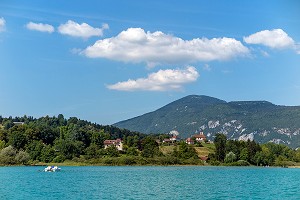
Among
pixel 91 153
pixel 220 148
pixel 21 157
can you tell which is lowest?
pixel 21 157

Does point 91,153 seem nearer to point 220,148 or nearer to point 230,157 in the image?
Result: point 220,148

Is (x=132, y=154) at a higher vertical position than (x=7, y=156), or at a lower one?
higher

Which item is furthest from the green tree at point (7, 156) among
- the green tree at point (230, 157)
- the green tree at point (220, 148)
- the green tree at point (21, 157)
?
the green tree at point (230, 157)

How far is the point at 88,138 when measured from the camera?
178m

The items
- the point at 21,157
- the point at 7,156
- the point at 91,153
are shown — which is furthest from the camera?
the point at 91,153

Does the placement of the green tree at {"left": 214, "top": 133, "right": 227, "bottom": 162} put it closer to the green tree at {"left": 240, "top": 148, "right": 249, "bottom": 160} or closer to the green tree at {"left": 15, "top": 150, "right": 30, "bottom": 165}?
the green tree at {"left": 240, "top": 148, "right": 249, "bottom": 160}

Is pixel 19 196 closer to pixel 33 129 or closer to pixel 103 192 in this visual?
pixel 103 192

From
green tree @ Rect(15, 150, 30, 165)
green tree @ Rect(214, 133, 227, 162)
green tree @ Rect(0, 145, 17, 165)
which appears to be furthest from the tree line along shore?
green tree @ Rect(0, 145, 17, 165)

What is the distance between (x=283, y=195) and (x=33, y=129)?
12329 cm

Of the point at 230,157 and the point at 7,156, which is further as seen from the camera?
the point at 230,157

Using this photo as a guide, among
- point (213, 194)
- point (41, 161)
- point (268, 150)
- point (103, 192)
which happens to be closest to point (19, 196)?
point (103, 192)

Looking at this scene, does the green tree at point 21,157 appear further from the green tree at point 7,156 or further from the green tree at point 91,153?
the green tree at point 91,153

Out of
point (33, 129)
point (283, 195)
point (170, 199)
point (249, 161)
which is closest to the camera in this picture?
point (170, 199)

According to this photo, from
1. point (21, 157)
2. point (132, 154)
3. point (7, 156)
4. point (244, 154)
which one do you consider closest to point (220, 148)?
point (244, 154)
